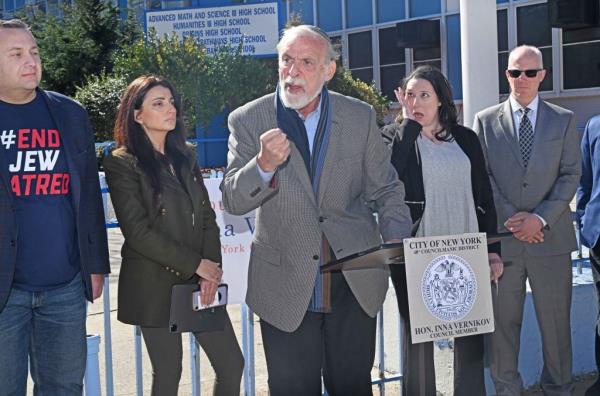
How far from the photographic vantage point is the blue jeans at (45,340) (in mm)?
3482

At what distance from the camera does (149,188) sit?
153 inches

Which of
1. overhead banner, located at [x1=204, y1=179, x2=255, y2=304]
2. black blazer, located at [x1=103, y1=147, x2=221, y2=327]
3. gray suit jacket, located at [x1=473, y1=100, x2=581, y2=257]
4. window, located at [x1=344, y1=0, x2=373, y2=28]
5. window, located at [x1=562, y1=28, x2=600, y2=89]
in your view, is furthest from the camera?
window, located at [x1=344, y1=0, x2=373, y2=28]

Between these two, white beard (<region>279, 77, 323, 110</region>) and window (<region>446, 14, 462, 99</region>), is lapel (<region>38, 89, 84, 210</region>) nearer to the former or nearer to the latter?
white beard (<region>279, 77, 323, 110</region>)

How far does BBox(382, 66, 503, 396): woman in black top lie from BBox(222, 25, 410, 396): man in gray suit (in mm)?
649

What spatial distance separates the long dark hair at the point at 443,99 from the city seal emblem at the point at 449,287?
1.27 m

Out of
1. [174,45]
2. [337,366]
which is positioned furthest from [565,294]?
[174,45]

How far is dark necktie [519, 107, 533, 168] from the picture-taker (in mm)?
4930

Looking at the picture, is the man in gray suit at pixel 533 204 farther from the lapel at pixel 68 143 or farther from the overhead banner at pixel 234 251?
the lapel at pixel 68 143

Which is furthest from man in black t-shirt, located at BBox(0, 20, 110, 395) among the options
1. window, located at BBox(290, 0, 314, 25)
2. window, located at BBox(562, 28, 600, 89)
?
window, located at BBox(290, 0, 314, 25)

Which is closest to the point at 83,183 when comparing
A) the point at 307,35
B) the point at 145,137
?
the point at 145,137

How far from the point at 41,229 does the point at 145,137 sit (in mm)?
737

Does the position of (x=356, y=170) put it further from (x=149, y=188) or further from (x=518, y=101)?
(x=518, y=101)

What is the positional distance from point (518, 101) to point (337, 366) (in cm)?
216

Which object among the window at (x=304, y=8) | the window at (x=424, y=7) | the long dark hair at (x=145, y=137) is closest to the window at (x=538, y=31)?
the window at (x=424, y=7)
